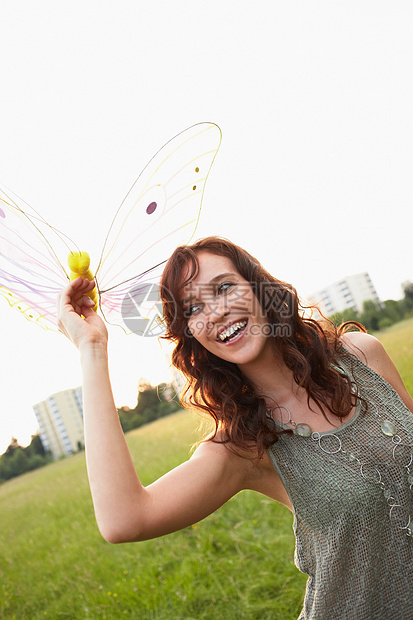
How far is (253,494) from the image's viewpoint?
449cm

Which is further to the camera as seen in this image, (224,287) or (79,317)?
(224,287)

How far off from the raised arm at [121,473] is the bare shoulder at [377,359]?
0.66 m

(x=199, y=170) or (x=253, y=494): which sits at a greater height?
(x=199, y=170)

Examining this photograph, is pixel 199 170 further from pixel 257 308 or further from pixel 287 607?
pixel 287 607

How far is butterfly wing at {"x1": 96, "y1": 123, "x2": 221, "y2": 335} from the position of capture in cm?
146

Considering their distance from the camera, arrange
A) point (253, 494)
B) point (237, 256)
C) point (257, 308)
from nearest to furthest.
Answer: point (257, 308) < point (237, 256) < point (253, 494)

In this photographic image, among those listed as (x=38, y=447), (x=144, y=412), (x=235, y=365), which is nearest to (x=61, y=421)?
(x=38, y=447)

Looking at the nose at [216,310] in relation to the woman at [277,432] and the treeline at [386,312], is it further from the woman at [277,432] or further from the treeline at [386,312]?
the treeline at [386,312]

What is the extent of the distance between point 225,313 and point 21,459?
1495 cm

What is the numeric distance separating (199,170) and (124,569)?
3995mm

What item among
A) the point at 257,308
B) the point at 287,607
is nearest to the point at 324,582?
the point at 257,308

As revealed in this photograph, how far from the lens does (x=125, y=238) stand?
157 centimetres

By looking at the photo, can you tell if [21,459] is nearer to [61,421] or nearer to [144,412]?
[61,421]

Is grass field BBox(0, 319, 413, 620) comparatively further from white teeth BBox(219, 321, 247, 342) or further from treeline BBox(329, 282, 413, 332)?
treeline BBox(329, 282, 413, 332)
